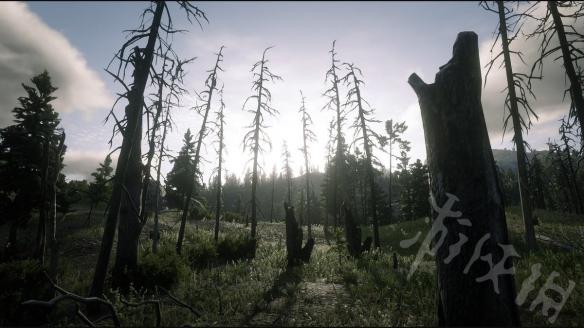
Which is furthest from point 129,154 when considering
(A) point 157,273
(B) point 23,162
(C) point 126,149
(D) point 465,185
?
(B) point 23,162

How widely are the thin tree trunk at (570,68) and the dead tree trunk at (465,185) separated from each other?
759 cm

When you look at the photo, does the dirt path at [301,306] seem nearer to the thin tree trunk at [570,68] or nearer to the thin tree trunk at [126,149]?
the thin tree trunk at [126,149]

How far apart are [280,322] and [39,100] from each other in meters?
23.1

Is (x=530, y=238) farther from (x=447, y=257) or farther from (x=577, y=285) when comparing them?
(x=447, y=257)

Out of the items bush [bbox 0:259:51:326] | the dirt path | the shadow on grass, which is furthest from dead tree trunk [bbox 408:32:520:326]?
bush [bbox 0:259:51:326]

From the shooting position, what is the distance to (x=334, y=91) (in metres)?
21.0

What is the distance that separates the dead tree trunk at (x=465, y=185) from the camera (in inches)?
136

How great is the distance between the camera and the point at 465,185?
362cm

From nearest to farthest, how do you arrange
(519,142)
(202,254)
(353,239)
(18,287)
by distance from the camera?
(18,287) → (519,142) → (353,239) → (202,254)

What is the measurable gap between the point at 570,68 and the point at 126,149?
12.7 m

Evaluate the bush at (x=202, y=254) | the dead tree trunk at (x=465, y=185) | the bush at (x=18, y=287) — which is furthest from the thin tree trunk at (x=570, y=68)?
the bush at (x=18, y=287)

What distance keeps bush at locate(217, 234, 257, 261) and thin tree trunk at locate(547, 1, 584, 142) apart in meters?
13.3

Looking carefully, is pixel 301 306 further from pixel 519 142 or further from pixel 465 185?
pixel 519 142

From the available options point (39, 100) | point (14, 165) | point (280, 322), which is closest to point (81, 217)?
point (14, 165)
